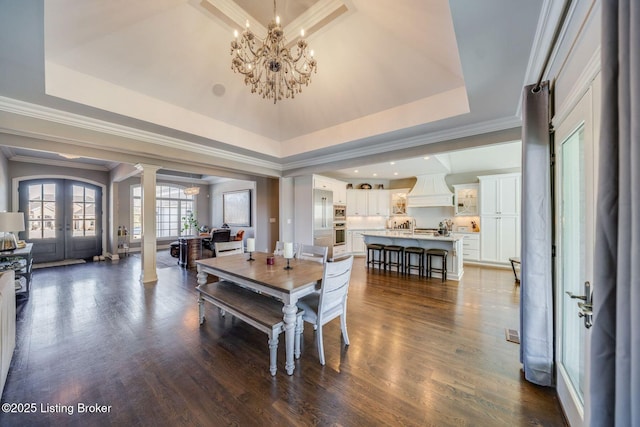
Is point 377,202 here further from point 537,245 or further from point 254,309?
point 254,309

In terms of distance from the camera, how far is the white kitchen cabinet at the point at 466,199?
6707 mm

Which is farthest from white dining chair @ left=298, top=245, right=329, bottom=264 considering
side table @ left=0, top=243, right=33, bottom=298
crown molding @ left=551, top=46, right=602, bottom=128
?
side table @ left=0, top=243, right=33, bottom=298

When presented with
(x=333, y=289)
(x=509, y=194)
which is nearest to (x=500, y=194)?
(x=509, y=194)

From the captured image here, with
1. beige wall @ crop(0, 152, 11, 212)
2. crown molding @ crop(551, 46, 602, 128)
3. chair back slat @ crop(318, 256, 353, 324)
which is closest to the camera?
crown molding @ crop(551, 46, 602, 128)

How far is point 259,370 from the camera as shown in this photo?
2107mm

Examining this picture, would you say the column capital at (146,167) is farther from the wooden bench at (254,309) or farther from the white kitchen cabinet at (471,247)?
the white kitchen cabinet at (471,247)

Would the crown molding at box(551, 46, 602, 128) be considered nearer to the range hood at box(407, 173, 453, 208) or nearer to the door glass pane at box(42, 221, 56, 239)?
the range hood at box(407, 173, 453, 208)

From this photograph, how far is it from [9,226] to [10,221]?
0.24 feet

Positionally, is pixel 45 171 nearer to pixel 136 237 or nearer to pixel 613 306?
pixel 136 237

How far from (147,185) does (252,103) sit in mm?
2537

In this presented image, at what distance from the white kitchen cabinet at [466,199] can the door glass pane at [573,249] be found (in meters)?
5.42

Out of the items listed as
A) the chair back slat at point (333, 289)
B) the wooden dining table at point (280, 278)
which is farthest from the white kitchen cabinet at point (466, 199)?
the chair back slat at point (333, 289)

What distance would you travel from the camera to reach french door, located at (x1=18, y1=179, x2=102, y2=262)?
6184 millimetres

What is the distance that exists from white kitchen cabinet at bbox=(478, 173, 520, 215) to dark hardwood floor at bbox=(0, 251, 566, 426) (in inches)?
136
